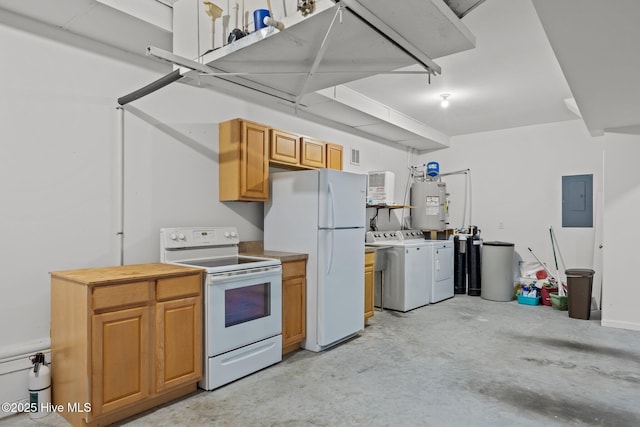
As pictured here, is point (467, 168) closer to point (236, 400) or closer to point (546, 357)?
point (546, 357)

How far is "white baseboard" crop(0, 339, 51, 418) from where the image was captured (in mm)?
Answer: 2531

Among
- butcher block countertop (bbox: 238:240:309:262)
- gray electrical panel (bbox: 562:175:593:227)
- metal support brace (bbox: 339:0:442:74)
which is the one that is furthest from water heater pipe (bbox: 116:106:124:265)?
gray electrical panel (bbox: 562:175:593:227)

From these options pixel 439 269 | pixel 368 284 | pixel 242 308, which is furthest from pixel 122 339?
pixel 439 269

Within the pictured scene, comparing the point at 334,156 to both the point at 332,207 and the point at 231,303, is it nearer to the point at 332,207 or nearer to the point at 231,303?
the point at 332,207

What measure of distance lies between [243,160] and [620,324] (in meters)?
4.77

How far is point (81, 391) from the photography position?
230 cm

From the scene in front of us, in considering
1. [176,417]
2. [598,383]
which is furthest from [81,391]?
[598,383]

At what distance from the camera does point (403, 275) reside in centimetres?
523

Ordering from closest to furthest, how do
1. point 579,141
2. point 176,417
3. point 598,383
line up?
point 176,417, point 598,383, point 579,141

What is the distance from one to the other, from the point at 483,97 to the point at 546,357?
10.2ft

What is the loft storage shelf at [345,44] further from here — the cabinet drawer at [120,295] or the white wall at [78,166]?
the cabinet drawer at [120,295]

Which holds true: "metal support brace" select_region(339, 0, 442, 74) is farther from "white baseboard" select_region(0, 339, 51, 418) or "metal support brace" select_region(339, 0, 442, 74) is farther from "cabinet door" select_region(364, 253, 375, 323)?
"white baseboard" select_region(0, 339, 51, 418)

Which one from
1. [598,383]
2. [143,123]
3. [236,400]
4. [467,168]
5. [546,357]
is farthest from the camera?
[467,168]

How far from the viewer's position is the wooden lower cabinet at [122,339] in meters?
2.29
